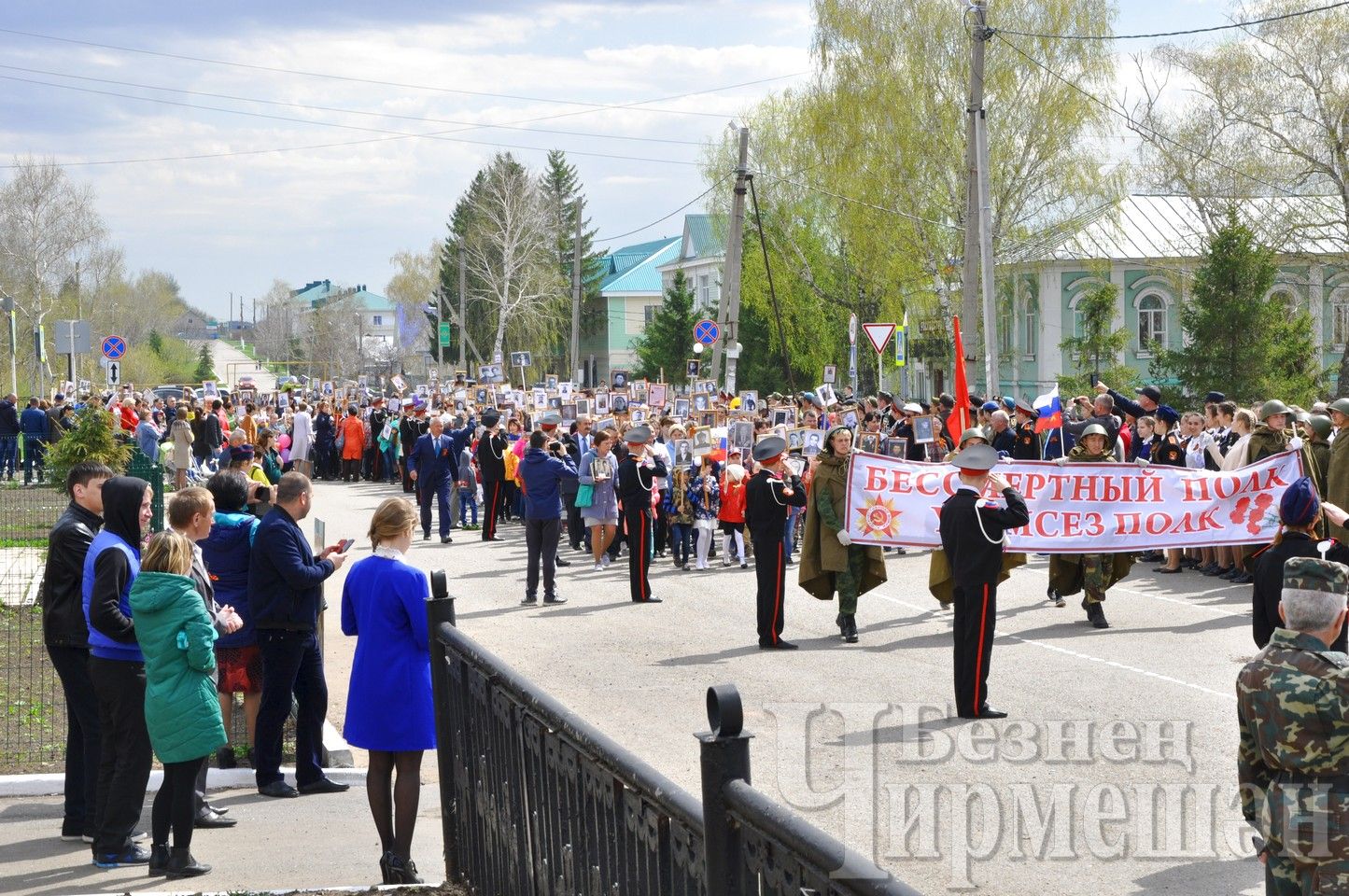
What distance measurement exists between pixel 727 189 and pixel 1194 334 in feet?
103

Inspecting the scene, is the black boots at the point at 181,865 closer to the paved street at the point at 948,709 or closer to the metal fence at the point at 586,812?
the metal fence at the point at 586,812

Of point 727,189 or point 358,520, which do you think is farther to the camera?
point 727,189

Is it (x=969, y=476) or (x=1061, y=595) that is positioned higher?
(x=969, y=476)

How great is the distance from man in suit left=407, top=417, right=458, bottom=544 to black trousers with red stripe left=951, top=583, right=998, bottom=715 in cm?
1327

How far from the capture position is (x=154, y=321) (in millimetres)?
142500

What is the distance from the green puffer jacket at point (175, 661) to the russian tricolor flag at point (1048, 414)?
50.7 feet

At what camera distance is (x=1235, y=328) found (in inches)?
1268

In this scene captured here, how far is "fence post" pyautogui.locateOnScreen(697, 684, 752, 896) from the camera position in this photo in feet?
10.2

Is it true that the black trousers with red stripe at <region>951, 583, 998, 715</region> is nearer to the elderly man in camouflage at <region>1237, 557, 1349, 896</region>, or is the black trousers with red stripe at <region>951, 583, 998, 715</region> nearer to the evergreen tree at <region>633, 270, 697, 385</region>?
the elderly man in camouflage at <region>1237, 557, 1349, 896</region>

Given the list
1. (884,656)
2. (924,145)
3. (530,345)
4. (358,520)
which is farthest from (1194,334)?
(530,345)

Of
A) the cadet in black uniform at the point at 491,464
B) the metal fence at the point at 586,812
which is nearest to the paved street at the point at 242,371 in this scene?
the cadet in black uniform at the point at 491,464

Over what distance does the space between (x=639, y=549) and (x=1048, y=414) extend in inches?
279

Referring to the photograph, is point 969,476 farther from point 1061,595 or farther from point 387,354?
point 387,354

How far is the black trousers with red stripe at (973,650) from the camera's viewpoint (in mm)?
10336
